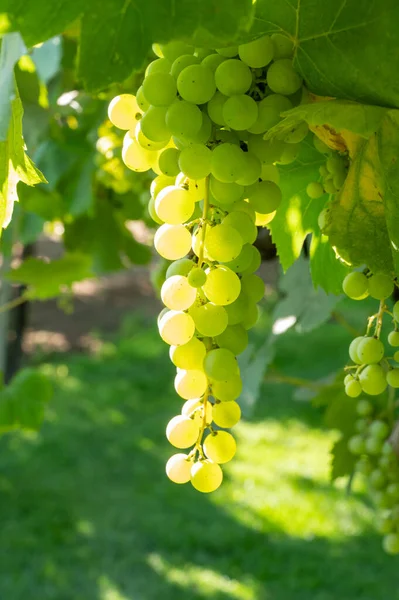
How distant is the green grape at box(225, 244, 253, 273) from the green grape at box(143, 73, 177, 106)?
0.30 feet

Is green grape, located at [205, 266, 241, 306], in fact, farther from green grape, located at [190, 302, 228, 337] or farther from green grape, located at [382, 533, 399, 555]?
green grape, located at [382, 533, 399, 555]

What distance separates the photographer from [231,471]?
12.0 ft

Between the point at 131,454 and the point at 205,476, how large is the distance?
140 inches

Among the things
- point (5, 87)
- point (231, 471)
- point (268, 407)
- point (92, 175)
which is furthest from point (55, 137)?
point (268, 407)

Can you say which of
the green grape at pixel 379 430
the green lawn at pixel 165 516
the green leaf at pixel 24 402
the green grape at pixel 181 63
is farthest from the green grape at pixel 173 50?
the green lawn at pixel 165 516

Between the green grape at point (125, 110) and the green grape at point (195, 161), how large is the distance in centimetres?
6

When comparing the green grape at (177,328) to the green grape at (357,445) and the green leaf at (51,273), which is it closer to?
the green grape at (357,445)

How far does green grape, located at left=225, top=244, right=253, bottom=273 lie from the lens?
1.42 ft

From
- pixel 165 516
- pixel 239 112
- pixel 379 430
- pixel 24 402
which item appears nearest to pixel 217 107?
pixel 239 112

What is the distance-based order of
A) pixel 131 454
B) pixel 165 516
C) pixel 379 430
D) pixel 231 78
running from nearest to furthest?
pixel 231 78
pixel 379 430
pixel 165 516
pixel 131 454

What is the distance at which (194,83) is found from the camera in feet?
1.26

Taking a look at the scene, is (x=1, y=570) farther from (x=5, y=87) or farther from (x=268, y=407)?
(x=5, y=87)

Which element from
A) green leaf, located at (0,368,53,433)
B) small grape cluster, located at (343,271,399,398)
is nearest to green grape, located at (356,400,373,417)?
green leaf, located at (0,368,53,433)

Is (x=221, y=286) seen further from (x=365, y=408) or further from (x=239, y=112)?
(x=365, y=408)
